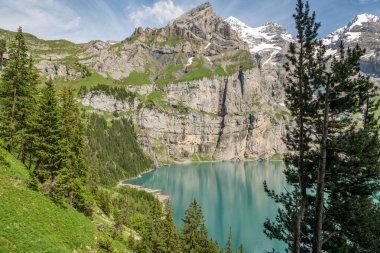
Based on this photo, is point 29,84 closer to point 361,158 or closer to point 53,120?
point 53,120

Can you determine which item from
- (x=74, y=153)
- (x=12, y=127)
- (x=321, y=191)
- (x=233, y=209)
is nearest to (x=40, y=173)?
(x=12, y=127)

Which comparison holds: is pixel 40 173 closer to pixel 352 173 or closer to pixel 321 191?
pixel 321 191

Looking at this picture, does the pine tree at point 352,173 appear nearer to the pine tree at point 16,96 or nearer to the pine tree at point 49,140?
the pine tree at point 49,140

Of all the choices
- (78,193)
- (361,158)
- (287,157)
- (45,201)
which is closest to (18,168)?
(45,201)

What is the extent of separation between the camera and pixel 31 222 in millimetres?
22828

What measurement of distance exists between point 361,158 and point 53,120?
29.0m

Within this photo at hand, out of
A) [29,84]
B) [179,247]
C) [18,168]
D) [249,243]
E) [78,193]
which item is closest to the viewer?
[18,168]

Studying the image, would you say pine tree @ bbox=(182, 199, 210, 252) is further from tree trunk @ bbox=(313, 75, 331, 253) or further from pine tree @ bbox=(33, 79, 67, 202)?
tree trunk @ bbox=(313, 75, 331, 253)

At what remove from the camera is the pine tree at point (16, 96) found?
111 feet

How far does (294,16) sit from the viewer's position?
60.8 feet

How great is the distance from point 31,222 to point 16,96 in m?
18.1

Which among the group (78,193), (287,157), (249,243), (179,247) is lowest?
(249,243)

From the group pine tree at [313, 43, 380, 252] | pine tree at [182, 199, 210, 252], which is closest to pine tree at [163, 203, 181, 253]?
pine tree at [182, 199, 210, 252]

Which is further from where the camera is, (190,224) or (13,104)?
(190,224)
